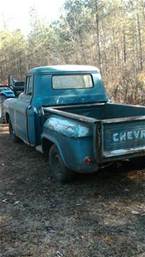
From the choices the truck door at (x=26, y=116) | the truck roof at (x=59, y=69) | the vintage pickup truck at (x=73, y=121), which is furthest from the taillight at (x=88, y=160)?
the truck roof at (x=59, y=69)

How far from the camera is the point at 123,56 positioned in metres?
24.7

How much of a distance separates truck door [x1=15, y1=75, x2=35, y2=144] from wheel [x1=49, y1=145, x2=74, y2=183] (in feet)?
3.26

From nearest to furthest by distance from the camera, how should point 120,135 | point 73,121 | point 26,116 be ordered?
point 120,135
point 73,121
point 26,116

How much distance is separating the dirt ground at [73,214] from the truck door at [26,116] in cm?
71

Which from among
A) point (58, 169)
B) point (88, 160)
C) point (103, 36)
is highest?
point (103, 36)

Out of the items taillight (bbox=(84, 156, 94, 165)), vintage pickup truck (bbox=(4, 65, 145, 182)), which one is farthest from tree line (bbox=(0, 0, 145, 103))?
taillight (bbox=(84, 156, 94, 165))

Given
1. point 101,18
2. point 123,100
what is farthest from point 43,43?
point 123,100

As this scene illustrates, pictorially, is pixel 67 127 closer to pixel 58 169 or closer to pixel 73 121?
pixel 73 121

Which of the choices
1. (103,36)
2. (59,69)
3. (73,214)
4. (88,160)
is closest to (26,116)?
(59,69)

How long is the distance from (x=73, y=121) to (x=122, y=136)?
738mm

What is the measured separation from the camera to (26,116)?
757cm

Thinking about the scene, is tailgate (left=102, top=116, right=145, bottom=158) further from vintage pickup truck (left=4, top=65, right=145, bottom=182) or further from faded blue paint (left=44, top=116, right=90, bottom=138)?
faded blue paint (left=44, top=116, right=90, bottom=138)

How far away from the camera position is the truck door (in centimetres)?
735

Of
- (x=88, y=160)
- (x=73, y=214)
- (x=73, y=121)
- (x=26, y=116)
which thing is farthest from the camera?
(x=26, y=116)
